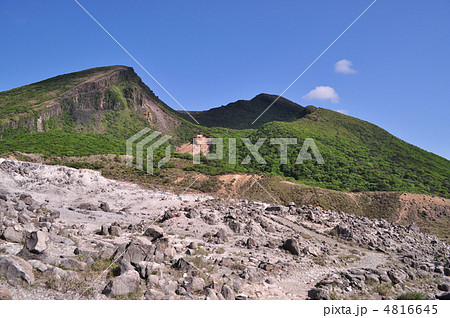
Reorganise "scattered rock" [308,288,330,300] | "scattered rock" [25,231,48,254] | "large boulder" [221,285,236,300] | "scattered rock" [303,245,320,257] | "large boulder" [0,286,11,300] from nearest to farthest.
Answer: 1. "large boulder" [0,286,11,300]
2. "large boulder" [221,285,236,300]
3. "scattered rock" [25,231,48,254]
4. "scattered rock" [308,288,330,300]
5. "scattered rock" [303,245,320,257]

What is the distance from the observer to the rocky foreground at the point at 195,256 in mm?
6996

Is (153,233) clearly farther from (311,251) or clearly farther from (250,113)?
(250,113)

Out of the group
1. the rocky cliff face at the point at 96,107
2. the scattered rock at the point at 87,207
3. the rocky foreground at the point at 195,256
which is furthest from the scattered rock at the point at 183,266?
the rocky cliff face at the point at 96,107

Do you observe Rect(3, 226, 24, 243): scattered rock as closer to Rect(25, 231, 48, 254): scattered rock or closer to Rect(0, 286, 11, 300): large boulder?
Rect(25, 231, 48, 254): scattered rock

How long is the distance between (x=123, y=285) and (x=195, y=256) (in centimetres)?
453

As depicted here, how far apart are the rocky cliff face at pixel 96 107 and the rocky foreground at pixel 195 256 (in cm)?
4122

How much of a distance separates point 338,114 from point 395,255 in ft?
243

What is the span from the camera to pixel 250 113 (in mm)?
111438

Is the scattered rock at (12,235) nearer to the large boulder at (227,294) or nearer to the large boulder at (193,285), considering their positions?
the large boulder at (193,285)

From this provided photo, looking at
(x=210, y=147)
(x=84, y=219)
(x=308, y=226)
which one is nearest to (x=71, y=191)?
(x=84, y=219)

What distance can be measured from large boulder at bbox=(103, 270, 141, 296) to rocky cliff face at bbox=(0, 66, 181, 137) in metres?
58.1

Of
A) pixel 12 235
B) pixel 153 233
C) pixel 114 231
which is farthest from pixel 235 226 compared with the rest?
pixel 12 235

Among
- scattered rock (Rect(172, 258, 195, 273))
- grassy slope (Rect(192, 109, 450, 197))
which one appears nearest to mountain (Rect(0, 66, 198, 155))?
grassy slope (Rect(192, 109, 450, 197))

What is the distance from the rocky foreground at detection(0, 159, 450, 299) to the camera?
700cm
